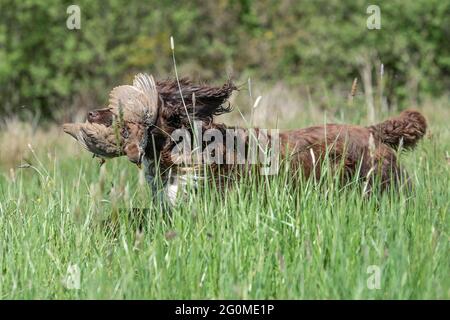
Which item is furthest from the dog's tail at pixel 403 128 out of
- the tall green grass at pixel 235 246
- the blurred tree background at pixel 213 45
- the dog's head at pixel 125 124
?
the blurred tree background at pixel 213 45

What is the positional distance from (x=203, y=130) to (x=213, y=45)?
437 inches

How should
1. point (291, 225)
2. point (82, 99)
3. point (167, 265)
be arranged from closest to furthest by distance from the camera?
1. point (167, 265)
2. point (291, 225)
3. point (82, 99)

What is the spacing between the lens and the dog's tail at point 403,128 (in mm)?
6082

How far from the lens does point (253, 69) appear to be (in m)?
16.4

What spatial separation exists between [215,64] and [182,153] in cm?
1147

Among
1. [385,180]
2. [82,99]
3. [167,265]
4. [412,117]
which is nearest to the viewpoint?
[167,265]

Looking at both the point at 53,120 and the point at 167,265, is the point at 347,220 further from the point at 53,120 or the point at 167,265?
the point at 53,120

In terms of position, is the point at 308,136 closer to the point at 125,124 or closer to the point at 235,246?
the point at 125,124

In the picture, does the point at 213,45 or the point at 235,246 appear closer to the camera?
the point at 235,246

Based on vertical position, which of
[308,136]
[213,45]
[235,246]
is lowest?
[235,246]

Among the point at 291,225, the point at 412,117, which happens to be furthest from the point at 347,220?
the point at 412,117

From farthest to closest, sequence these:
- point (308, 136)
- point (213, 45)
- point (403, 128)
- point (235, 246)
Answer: point (213, 45) < point (403, 128) < point (308, 136) < point (235, 246)

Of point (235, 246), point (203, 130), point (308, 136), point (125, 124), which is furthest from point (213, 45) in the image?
point (235, 246)

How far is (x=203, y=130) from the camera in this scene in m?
5.50
